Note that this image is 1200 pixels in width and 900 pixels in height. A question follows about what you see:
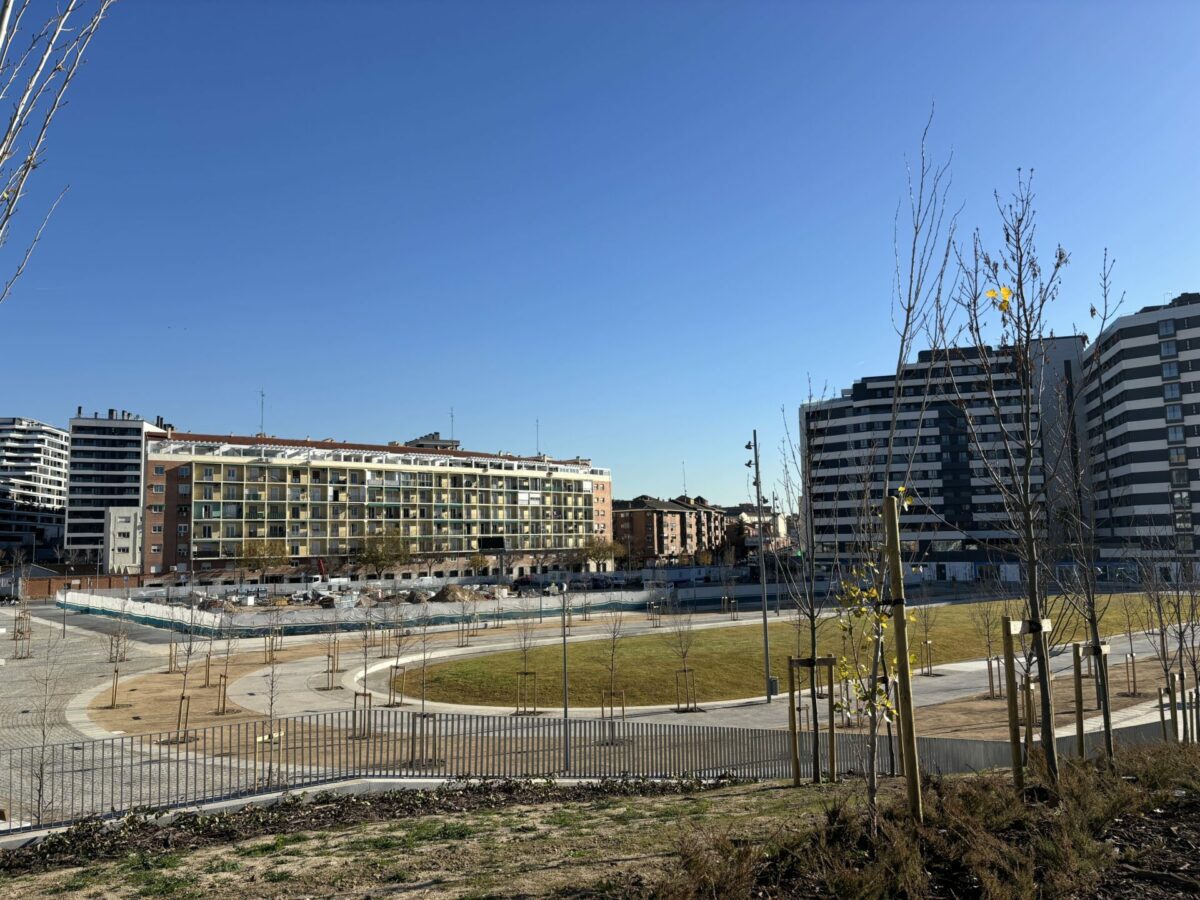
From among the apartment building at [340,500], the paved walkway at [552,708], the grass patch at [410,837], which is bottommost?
the paved walkway at [552,708]

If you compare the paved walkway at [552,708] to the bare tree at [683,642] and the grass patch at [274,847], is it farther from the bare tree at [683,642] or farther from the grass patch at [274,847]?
the grass patch at [274,847]

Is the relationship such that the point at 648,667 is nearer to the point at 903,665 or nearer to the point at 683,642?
the point at 683,642

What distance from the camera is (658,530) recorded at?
155 m

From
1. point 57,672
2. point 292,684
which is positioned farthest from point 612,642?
point 57,672

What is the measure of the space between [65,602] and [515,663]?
41496mm

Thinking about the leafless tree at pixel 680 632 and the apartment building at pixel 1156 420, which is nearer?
the leafless tree at pixel 680 632

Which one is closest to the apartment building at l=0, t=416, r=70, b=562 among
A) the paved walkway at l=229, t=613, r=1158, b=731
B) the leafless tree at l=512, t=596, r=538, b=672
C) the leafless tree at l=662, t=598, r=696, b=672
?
the leafless tree at l=512, t=596, r=538, b=672

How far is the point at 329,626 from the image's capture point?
166 ft

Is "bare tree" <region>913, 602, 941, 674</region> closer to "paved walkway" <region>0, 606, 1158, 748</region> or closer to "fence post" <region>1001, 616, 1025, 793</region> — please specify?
"paved walkway" <region>0, 606, 1158, 748</region>

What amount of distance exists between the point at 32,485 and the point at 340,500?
340 feet

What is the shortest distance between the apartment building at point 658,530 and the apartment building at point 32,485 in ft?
335

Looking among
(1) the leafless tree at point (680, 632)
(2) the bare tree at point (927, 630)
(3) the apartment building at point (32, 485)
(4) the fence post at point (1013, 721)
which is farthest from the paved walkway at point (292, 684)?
(3) the apartment building at point (32, 485)

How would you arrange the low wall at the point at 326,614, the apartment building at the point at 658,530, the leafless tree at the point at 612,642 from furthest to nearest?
1. the apartment building at the point at 658,530
2. the low wall at the point at 326,614
3. the leafless tree at the point at 612,642

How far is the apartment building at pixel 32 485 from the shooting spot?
148 metres
